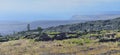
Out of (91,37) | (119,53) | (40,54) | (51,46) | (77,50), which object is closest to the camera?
(119,53)

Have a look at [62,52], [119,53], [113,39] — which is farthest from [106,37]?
[119,53]

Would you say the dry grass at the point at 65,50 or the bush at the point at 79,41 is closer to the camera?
the dry grass at the point at 65,50

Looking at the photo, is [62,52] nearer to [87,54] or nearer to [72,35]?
[87,54]

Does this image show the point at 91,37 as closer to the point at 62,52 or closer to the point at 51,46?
the point at 51,46

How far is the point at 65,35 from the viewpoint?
9475cm

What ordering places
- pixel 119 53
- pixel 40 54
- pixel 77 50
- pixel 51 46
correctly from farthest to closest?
pixel 51 46, pixel 77 50, pixel 40 54, pixel 119 53

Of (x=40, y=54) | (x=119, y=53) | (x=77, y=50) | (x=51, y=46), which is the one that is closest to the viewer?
(x=119, y=53)

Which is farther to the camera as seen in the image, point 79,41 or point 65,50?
point 79,41

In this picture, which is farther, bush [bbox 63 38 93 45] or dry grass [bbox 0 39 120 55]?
bush [bbox 63 38 93 45]

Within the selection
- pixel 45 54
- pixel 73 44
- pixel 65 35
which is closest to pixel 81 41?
pixel 73 44

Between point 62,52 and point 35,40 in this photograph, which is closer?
point 62,52

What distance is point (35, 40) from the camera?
9231 cm

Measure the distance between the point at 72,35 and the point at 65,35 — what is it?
6.05ft

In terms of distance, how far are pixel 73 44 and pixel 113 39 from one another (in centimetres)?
799
